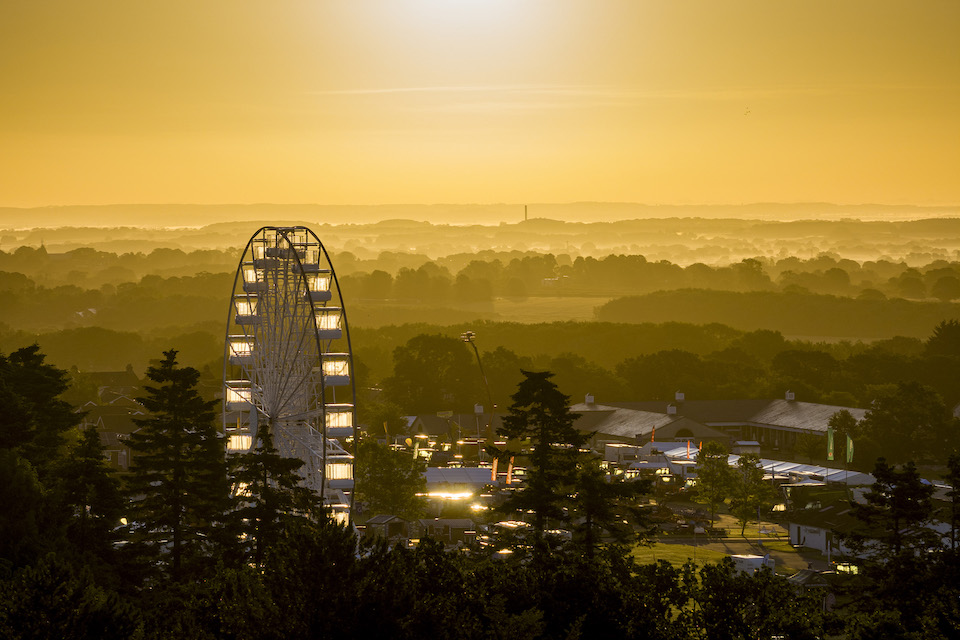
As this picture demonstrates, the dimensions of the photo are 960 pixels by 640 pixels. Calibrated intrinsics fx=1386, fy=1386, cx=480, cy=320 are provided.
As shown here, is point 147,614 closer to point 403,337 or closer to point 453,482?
point 453,482

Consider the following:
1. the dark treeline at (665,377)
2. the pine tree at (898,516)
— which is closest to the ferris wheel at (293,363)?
A: the pine tree at (898,516)

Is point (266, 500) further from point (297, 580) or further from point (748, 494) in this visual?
point (748, 494)

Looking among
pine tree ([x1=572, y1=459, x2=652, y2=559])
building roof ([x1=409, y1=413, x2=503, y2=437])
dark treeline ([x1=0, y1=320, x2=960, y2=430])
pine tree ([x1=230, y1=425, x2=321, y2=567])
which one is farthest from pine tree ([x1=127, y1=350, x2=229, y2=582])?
dark treeline ([x1=0, y1=320, x2=960, y2=430])

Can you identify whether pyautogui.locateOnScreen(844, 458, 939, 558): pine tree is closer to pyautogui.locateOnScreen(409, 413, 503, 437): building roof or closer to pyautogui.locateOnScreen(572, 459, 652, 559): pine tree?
pyautogui.locateOnScreen(572, 459, 652, 559): pine tree

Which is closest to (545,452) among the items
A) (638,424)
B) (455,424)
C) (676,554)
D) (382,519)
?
(676,554)

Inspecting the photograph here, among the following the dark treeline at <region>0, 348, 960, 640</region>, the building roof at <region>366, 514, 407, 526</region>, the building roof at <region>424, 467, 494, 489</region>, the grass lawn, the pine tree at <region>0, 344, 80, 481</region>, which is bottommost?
the grass lawn

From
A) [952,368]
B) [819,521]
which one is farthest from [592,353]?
[819,521]
